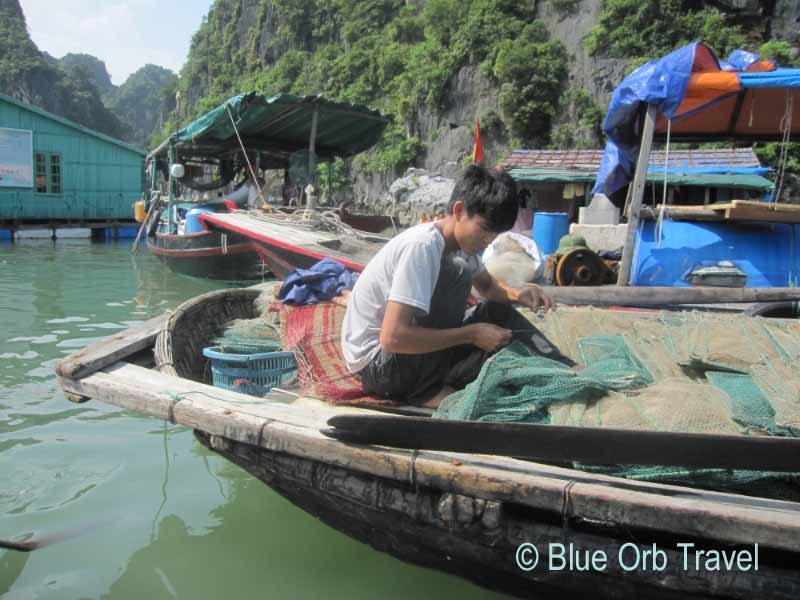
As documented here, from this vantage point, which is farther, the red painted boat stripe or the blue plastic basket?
the red painted boat stripe

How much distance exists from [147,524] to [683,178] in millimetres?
11661

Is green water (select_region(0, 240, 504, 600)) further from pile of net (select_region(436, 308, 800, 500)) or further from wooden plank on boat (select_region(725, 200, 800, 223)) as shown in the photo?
wooden plank on boat (select_region(725, 200, 800, 223))

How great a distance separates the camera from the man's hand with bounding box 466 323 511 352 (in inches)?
98.4

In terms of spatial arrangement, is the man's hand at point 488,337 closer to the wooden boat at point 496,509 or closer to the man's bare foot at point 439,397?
the man's bare foot at point 439,397

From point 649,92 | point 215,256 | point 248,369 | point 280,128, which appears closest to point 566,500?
point 248,369

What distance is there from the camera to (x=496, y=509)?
6.17 feet

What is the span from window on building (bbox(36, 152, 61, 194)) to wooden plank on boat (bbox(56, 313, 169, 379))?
20.8 m

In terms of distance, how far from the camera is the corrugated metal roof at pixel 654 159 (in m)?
13.4

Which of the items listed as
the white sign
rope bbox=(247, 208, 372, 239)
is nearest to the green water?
rope bbox=(247, 208, 372, 239)

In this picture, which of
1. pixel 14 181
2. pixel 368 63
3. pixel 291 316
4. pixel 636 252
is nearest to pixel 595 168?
pixel 636 252

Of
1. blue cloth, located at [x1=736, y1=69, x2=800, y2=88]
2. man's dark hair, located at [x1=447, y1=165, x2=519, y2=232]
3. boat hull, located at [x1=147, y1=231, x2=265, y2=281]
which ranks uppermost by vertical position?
blue cloth, located at [x1=736, y1=69, x2=800, y2=88]

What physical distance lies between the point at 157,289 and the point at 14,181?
12.9 meters

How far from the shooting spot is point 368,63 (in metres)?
33.8

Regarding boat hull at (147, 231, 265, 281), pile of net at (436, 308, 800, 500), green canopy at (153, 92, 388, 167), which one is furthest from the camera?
green canopy at (153, 92, 388, 167)
